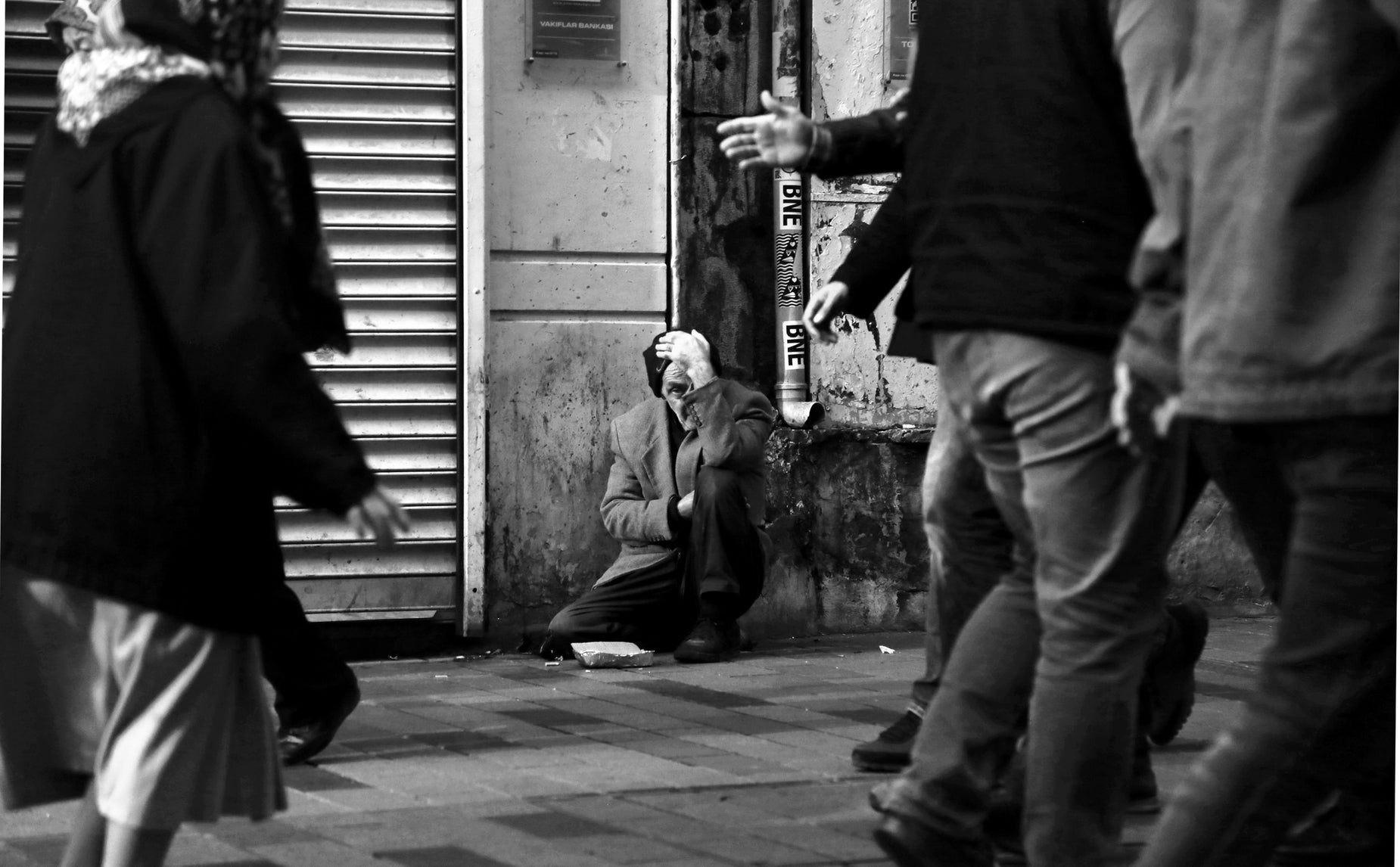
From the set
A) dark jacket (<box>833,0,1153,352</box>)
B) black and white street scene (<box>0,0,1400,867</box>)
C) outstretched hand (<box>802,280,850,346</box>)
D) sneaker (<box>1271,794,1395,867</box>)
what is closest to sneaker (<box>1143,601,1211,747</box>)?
black and white street scene (<box>0,0,1400,867</box>)

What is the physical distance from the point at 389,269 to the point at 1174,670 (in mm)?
3907

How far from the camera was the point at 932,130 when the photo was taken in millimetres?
3502

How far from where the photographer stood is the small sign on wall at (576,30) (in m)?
8.00

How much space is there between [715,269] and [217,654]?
5518mm

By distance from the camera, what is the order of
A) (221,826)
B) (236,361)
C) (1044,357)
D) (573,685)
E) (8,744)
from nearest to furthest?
(236,361)
(8,744)
(1044,357)
(221,826)
(573,685)

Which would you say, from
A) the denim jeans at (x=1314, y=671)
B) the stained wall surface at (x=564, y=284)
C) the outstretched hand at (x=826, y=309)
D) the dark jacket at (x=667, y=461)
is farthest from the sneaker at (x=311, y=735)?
the denim jeans at (x=1314, y=671)

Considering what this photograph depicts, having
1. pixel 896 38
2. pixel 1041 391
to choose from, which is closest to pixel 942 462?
pixel 1041 391

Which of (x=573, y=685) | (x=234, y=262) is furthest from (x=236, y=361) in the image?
(x=573, y=685)

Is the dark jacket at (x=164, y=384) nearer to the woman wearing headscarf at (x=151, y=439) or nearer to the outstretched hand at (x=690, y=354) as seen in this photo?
the woman wearing headscarf at (x=151, y=439)

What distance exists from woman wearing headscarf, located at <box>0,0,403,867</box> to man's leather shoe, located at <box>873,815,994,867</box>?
109cm

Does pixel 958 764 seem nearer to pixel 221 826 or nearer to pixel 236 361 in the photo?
pixel 236 361

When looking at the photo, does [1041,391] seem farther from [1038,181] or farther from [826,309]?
[826,309]

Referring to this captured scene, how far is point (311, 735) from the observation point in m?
5.21

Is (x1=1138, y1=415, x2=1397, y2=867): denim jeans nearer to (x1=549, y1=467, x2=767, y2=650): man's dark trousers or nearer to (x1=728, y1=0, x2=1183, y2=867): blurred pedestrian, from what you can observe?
(x1=728, y1=0, x2=1183, y2=867): blurred pedestrian
